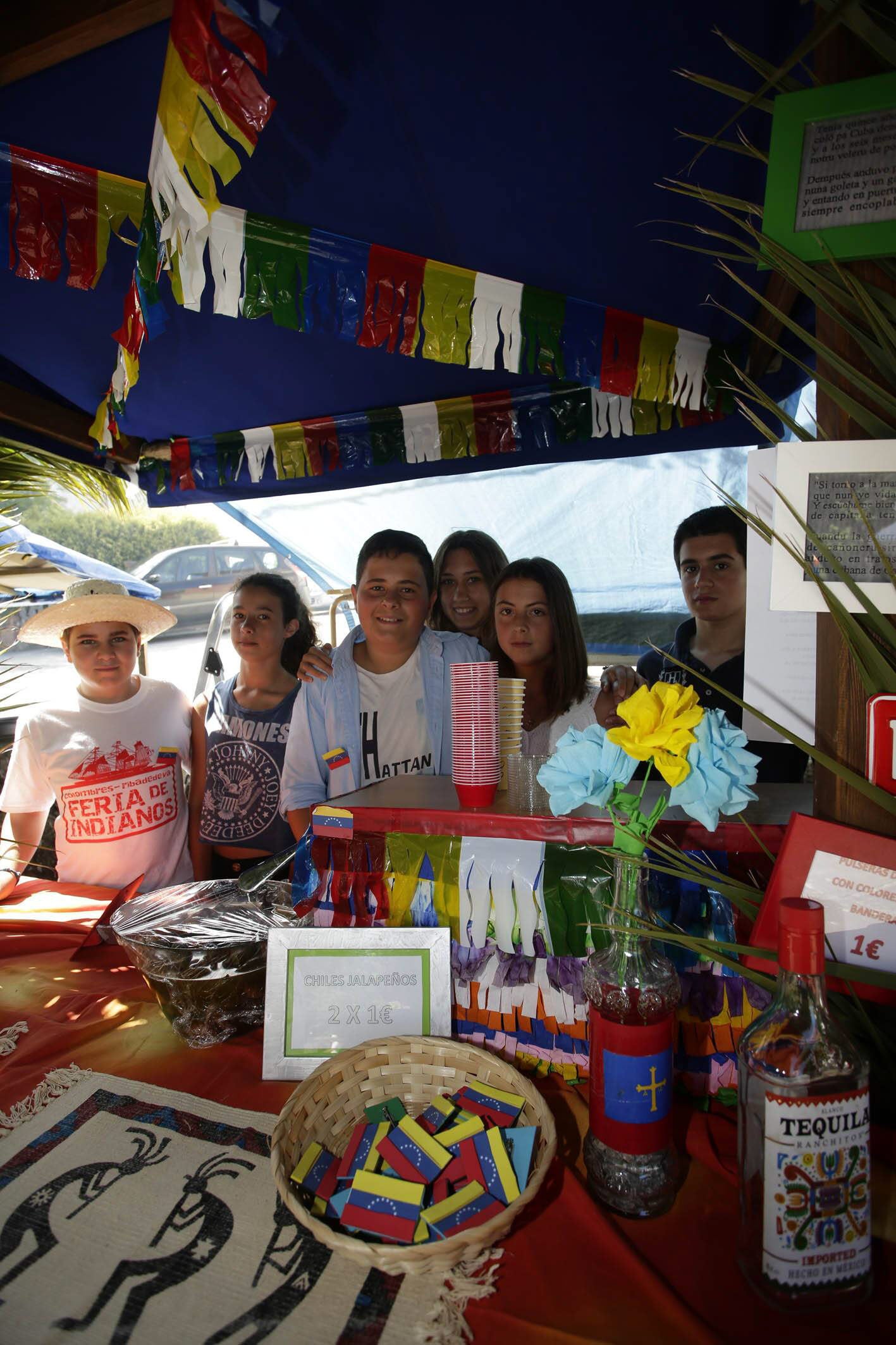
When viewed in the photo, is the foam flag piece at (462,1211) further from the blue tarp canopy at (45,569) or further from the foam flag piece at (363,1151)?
the blue tarp canopy at (45,569)

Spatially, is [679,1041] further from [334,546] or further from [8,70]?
[334,546]

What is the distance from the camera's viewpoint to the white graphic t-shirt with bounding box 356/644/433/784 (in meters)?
1.98

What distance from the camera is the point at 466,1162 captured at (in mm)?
795

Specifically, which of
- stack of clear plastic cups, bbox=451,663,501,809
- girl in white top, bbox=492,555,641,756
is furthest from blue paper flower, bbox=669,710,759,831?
girl in white top, bbox=492,555,641,756

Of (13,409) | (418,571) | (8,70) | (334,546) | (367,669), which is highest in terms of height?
(8,70)

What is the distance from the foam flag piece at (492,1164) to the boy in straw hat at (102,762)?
160 centimetres

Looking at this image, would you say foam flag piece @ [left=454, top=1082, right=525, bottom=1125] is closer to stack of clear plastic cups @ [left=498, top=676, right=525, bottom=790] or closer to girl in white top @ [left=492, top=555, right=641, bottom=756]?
stack of clear plastic cups @ [left=498, top=676, right=525, bottom=790]

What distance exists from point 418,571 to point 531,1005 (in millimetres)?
1269

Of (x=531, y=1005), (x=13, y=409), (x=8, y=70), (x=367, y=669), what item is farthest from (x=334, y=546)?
(x=531, y=1005)

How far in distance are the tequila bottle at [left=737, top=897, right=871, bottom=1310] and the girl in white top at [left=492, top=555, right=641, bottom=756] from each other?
1323mm

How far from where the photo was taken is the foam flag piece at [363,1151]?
0.81 m

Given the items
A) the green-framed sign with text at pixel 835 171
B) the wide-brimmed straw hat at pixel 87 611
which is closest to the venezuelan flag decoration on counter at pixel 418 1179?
the green-framed sign with text at pixel 835 171

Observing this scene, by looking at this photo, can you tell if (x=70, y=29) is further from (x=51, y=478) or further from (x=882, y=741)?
(x=51, y=478)

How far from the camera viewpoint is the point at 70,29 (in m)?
1.33
